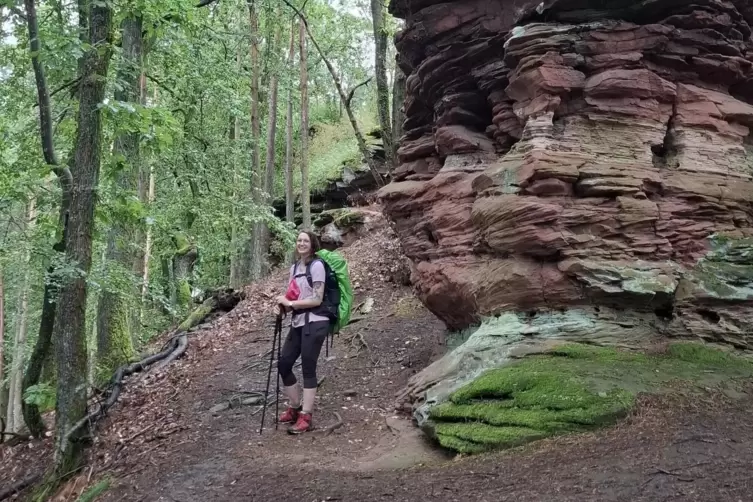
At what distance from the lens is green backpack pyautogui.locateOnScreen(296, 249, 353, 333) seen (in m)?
6.95

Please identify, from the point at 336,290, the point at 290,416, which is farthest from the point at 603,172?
the point at 290,416

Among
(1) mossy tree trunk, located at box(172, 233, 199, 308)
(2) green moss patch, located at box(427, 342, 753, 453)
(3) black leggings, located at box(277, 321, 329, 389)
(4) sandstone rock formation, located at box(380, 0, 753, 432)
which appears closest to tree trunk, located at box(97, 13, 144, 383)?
(3) black leggings, located at box(277, 321, 329, 389)

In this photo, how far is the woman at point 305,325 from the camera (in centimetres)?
684

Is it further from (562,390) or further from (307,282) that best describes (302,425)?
(562,390)

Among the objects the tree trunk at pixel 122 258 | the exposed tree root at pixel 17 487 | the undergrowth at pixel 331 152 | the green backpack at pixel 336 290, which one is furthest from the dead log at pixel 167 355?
the undergrowth at pixel 331 152

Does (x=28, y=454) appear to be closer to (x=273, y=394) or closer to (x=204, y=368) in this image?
(x=204, y=368)

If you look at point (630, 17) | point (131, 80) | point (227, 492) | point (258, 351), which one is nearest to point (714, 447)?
point (227, 492)

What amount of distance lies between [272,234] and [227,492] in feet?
61.5

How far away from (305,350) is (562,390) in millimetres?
2952

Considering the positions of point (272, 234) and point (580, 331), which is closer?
point (580, 331)

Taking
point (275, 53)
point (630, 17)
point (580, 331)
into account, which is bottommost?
point (580, 331)

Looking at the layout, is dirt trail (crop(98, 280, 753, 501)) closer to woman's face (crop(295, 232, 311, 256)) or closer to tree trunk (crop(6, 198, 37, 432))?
woman's face (crop(295, 232, 311, 256))

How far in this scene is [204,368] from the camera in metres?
10.4

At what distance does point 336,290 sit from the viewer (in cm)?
701
